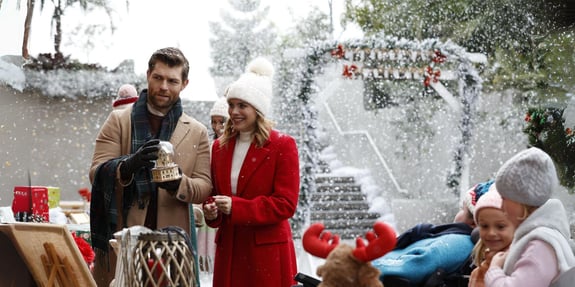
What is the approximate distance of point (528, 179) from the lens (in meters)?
2.04

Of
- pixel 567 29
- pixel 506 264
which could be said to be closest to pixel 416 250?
pixel 506 264

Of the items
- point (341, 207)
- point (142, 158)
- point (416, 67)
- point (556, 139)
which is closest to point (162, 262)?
point (142, 158)

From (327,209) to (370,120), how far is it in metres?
1.54

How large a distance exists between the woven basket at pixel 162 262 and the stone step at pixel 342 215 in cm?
727

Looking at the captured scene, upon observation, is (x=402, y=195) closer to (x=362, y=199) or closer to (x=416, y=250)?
(x=362, y=199)

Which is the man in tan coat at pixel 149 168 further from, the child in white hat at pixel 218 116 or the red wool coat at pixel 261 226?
the child in white hat at pixel 218 116

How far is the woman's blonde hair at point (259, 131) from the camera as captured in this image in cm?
275

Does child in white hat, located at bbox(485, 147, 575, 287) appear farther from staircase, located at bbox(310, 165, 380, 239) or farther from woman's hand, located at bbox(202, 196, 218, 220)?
staircase, located at bbox(310, 165, 380, 239)

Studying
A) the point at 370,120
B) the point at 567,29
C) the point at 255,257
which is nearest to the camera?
the point at 255,257

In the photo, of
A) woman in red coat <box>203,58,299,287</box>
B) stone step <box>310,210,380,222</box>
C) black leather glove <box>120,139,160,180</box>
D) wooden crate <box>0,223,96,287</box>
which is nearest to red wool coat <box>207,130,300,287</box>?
woman in red coat <box>203,58,299,287</box>

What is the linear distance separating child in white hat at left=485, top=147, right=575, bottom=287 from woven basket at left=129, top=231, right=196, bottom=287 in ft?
2.69

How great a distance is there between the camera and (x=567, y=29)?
360 cm

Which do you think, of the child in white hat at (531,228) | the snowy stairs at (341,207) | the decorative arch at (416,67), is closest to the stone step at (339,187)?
the snowy stairs at (341,207)

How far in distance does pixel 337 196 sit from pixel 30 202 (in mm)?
6264
